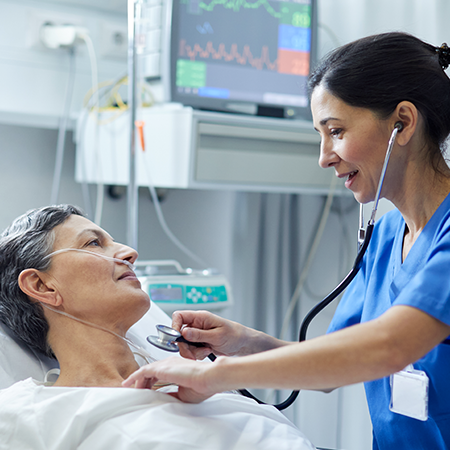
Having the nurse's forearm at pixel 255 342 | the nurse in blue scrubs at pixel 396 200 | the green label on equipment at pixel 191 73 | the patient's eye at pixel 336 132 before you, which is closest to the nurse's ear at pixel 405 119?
the nurse in blue scrubs at pixel 396 200

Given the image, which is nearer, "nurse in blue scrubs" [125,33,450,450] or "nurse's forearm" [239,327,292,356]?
"nurse in blue scrubs" [125,33,450,450]

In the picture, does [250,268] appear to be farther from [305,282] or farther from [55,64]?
[55,64]

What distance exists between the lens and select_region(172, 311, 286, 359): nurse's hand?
1.32 m

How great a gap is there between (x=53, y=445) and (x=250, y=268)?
166 cm

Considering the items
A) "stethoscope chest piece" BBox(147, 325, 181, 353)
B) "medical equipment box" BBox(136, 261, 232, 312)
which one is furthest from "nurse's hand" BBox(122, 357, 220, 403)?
"medical equipment box" BBox(136, 261, 232, 312)

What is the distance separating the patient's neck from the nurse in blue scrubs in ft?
0.52

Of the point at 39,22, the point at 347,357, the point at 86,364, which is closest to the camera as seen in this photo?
the point at 347,357

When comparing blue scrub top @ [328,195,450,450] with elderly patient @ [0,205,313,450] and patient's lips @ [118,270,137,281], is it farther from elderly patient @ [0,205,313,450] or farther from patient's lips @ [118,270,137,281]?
patient's lips @ [118,270,137,281]

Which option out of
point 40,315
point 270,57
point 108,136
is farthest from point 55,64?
point 40,315

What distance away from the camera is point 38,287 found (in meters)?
1.35

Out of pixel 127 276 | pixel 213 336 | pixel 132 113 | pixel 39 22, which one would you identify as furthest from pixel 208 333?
pixel 39 22

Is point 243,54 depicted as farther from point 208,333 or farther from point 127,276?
point 208,333

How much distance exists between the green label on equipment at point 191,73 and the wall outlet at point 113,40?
1.98 feet

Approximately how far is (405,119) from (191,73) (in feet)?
3.61
